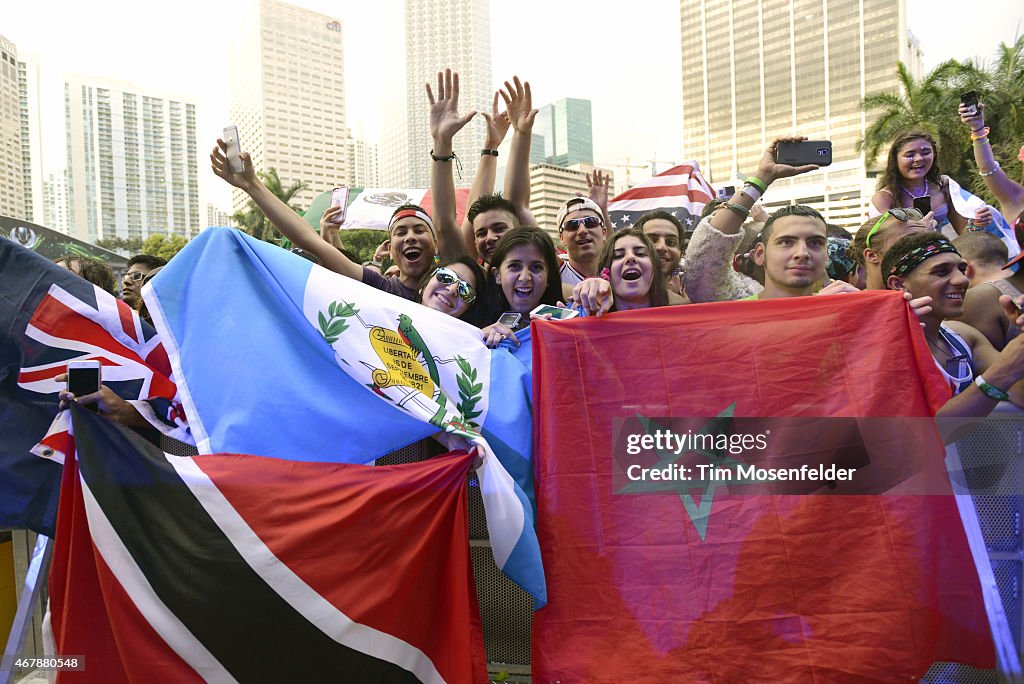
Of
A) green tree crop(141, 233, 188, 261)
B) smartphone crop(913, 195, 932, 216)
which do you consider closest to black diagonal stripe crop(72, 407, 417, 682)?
smartphone crop(913, 195, 932, 216)

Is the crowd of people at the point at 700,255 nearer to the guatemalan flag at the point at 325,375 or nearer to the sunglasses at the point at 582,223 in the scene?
the sunglasses at the point at 582,223

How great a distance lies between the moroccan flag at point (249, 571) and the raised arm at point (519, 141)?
9.46 feet

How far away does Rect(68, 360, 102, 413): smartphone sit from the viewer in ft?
9.47

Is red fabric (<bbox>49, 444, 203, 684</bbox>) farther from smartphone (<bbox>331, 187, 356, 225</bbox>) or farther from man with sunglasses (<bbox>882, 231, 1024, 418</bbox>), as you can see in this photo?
smartphone (<bbox>331, 187, 356, 225</bbox>)

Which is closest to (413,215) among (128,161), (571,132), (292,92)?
(571,132)

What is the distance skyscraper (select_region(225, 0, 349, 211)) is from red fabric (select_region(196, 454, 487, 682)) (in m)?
101

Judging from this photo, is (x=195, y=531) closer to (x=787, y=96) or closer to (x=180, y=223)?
(x=180, y=223)

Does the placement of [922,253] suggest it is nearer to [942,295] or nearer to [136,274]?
[942,295]

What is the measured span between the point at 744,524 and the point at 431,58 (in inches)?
3844

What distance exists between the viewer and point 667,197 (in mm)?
8203

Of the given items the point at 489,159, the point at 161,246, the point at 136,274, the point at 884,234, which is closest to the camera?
the point at 884,234

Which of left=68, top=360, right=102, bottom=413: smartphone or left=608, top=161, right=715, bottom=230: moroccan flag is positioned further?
left=608, top=161, right=715, bottom=230: moroccan flag

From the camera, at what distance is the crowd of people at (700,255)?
10.7 ft

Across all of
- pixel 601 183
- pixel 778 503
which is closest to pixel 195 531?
pixel 778 503
